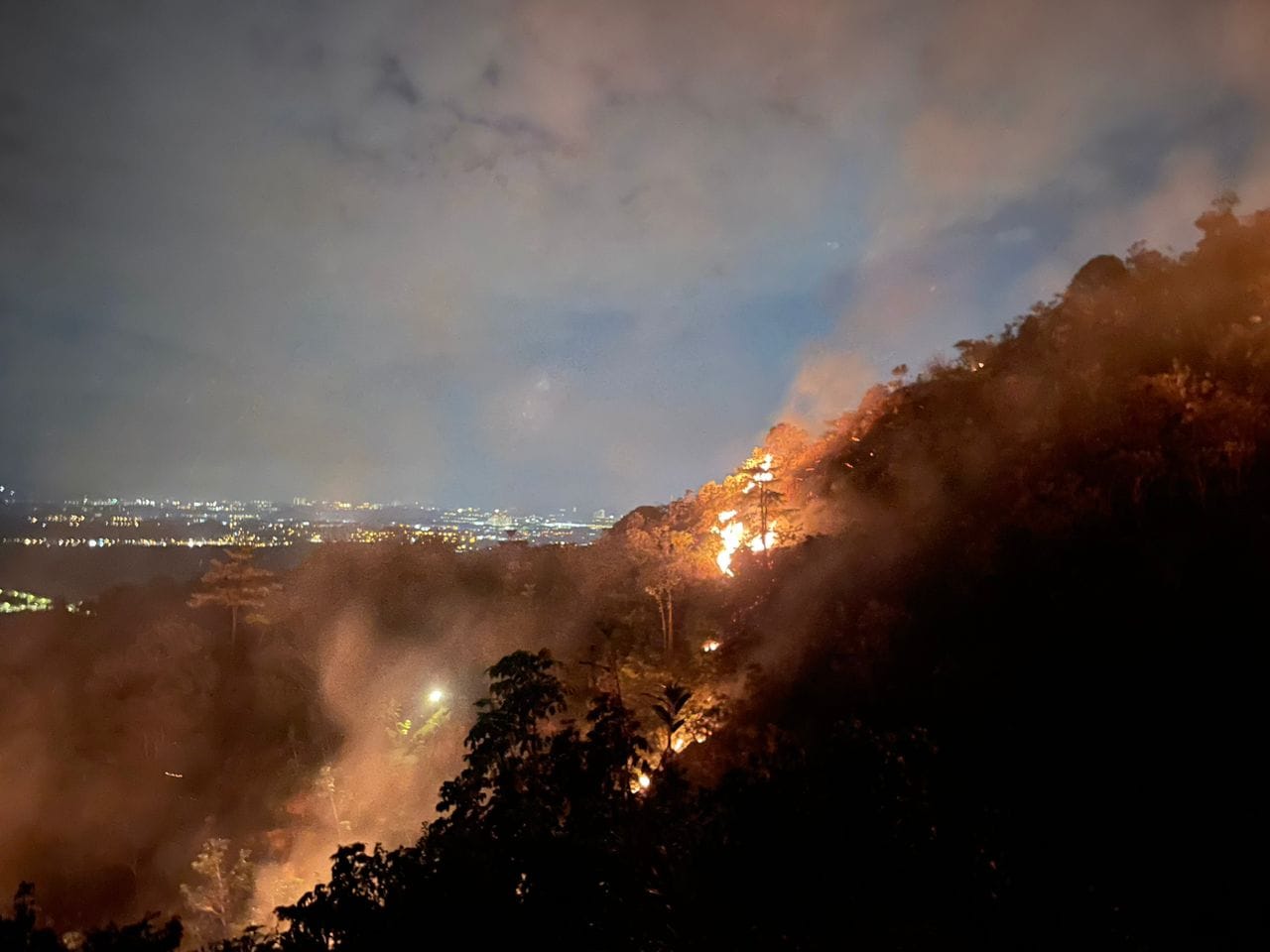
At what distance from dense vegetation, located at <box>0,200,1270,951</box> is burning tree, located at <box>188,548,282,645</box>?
87 centimetres

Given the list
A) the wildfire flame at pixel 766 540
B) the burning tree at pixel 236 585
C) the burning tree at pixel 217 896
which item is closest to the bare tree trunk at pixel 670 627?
the wildfire flame at pixel 766 540

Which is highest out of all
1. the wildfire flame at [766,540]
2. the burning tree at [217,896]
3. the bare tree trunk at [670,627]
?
the wildfire flame at [766,540]

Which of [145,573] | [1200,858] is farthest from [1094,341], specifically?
[145,573]

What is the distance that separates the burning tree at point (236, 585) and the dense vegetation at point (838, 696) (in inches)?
34.4

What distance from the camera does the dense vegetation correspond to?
5086mm

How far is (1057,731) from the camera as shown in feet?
27.0

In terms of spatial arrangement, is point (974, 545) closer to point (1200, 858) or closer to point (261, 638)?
point (1200, 858)

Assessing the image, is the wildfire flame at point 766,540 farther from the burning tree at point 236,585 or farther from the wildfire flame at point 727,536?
the burning tree at point 236,585

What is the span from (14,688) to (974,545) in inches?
1407

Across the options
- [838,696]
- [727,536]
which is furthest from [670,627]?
[838,696]

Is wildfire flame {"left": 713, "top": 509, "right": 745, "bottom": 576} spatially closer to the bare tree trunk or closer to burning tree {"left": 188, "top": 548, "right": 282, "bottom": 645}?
the bare tree trunk

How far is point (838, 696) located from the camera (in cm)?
1233

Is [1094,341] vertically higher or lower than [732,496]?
higher

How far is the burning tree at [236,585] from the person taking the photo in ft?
99.9
